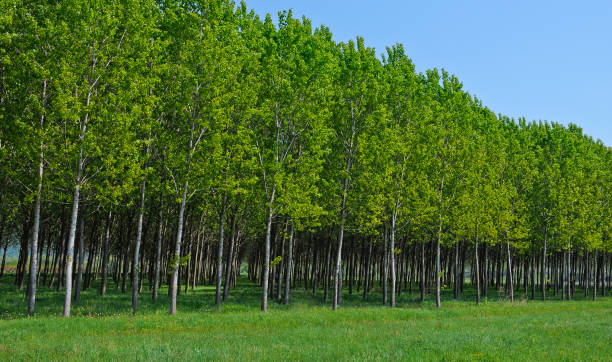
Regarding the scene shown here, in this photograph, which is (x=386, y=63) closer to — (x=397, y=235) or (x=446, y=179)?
(x=446, y=179)

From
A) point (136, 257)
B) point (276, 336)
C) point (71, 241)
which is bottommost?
point (276, 336)

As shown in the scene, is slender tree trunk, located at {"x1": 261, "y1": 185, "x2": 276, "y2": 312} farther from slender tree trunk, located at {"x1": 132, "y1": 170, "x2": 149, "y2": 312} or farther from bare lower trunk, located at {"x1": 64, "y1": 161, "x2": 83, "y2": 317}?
bare lower trunk, located at {"x1": 64, "y1": 161, "x2": 83, "y2": 317}

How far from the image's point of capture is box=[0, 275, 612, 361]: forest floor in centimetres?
1278

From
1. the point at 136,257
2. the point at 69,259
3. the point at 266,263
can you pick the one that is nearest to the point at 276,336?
the point at 266,263

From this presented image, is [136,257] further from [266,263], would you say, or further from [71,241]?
[266,263]

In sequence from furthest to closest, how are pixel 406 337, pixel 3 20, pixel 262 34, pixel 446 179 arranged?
1. pixel 446 179
2. pixel 262 34
3. pixel 3 20
4. pixel 406 337

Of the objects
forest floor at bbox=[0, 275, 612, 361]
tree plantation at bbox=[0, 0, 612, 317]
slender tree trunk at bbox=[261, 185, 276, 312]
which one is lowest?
forest floor at bbox=[0, 275, 612, 361]

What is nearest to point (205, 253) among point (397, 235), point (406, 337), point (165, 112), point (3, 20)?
point (397, 235)

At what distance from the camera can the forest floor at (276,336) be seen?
1278 cm

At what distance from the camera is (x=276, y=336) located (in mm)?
16562

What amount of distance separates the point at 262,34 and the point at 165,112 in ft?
29.0

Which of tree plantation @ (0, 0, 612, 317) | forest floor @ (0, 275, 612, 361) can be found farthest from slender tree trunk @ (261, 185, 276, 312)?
forest floor @ (0, 275, 612, 361)

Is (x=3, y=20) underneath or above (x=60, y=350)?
above

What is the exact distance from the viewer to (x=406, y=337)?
1625 centimetres
